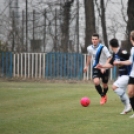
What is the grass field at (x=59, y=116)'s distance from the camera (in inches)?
423

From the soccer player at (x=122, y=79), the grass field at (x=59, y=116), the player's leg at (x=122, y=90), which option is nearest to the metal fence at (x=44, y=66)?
the grass field at (x=59, y=116)

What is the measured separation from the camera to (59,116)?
12.9 metres

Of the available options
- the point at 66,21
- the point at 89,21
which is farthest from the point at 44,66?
Answer: the point at 66,21

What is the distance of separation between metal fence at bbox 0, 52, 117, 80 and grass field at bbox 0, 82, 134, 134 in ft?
43.5

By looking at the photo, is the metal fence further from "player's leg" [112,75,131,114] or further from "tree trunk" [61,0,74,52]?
"player's leg" [112,75,131,114]

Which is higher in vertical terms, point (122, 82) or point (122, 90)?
point (122, 82)

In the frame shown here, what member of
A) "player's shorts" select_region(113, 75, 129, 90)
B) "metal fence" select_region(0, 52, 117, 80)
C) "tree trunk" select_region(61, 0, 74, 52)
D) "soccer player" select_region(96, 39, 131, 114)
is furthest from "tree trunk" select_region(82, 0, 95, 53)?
"player's shorts" select_region(113, 75, 129, 90)

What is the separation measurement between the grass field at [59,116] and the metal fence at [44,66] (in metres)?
13.3

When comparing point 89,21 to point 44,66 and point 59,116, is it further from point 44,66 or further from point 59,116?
point 59,116

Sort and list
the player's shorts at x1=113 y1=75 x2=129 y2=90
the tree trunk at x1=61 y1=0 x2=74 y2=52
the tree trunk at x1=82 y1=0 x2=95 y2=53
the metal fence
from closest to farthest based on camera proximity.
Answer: the player's shorts at x1=113 y1=75 x2=129 y2=90, the metal fence, the tree trunk at x1=82 y1=0 x2=95 y2=53, the tree trunk at x1=61 y1=0 x2=74 y2=52

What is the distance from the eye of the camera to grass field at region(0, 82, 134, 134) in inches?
423

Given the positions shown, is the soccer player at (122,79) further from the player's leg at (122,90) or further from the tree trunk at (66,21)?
the tree trunk at (66,21)

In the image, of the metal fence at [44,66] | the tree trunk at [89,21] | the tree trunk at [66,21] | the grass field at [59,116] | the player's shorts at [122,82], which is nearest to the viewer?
the grass field at [59,116]

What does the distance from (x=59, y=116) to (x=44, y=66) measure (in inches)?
766
